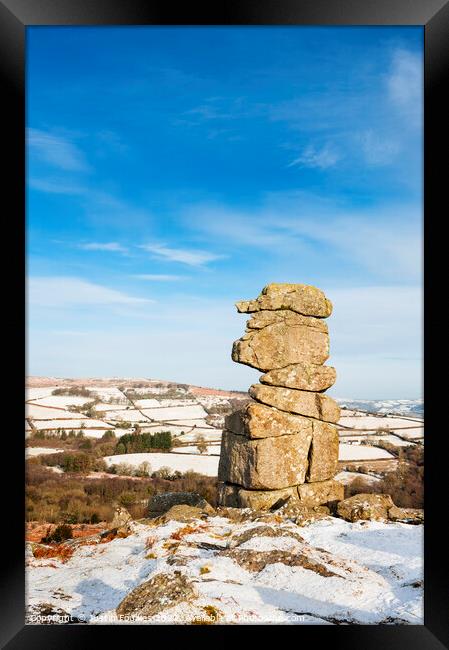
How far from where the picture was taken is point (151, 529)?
378 inches

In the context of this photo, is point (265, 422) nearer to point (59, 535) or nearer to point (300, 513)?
point (300, 513)

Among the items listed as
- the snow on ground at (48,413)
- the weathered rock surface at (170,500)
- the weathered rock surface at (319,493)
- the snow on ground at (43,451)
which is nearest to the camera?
the weathered rock surface at (319,493)

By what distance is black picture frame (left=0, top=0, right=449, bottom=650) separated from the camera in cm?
372

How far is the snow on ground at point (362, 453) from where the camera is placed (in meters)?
28.5

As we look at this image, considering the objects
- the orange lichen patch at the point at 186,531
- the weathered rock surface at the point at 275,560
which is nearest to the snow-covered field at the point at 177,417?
the orange lichen patch at the point at 186,531

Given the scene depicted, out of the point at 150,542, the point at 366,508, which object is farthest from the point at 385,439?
the point at 150,542

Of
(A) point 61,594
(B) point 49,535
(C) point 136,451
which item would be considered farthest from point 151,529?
(C) point 136,451

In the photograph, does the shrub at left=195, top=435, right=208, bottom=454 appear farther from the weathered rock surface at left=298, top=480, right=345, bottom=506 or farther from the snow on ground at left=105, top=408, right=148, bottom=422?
the weathered rock surface at left=298, top=480, right=345, bottom=506

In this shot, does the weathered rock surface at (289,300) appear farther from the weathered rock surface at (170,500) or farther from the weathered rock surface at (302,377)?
the weathered rock surface at (170,500)

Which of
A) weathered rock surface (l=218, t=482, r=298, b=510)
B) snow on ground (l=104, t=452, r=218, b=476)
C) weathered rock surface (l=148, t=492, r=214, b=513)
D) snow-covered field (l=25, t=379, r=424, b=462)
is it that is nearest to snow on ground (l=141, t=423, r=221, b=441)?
snow-covered field (l=25, t=379, r=424, b=462)

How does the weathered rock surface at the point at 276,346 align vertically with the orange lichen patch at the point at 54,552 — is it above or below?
above

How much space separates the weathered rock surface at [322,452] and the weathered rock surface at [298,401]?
288mm
